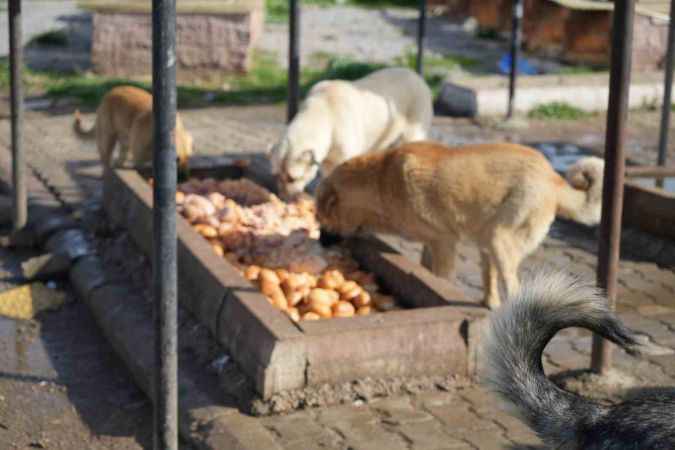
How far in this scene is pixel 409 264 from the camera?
22.2 ft

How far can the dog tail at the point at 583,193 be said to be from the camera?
6668mm

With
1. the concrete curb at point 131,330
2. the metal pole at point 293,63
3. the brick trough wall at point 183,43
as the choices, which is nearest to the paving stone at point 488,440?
the concrete curb at point 131,330

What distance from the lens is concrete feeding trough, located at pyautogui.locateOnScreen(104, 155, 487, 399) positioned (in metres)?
5.46

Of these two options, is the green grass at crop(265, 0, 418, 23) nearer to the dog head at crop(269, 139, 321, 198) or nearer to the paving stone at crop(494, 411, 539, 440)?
the dog head at crop(269, 139, 321, 198)

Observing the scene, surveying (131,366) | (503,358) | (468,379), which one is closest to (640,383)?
(468,379)

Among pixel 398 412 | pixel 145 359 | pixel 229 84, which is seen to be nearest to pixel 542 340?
pixel 398 412

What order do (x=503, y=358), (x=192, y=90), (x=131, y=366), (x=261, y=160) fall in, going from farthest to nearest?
(x=192, y=90), (x=261, y=160), (x=131, y=366), (x=503, y=358)

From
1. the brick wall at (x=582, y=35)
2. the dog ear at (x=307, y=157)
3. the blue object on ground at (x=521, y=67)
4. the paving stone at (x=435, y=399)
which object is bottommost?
the paving stone at (x=435, y=399)

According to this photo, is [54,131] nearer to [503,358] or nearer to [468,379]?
[468,379]

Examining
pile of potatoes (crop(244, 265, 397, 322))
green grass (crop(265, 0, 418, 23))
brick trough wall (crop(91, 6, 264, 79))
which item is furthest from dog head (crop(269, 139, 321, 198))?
green grass (crop(265, 0, 418, 23))

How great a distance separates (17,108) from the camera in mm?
8117

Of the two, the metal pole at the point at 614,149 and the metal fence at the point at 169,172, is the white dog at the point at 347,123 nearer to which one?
the metal fence at the point at 169,172

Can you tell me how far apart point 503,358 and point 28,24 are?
17.5 meters

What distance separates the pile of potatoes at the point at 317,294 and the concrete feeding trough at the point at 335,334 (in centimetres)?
22
